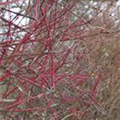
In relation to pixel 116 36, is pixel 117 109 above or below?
below

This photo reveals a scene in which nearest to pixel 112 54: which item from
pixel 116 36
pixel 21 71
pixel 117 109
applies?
pixel 116 36

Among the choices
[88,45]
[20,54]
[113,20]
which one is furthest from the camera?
[113,20]

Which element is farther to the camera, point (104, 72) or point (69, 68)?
point (104, 72)

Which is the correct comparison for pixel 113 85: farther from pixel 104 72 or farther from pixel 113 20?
pixel 113 20

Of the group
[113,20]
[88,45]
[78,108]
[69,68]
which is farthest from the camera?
[113,20]

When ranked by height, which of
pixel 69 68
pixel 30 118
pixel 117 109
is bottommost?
pixel 117 109

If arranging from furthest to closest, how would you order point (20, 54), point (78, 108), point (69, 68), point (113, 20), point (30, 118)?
point (113, 20), point (78, 108), point (69, 68), point (30, 118), point (20, 54)

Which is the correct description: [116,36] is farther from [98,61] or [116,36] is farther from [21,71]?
[21,71]

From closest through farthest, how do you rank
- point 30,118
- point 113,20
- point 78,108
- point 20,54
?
point 20,54, point 30,118, point 78,108, point 113,20

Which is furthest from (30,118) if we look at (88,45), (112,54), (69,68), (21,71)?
(112,54)
